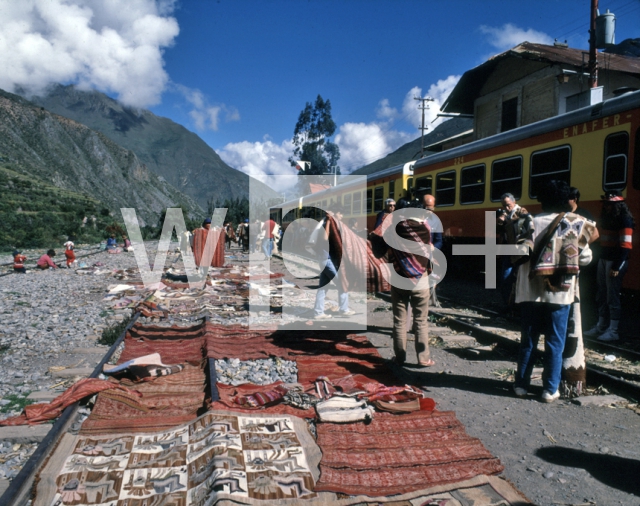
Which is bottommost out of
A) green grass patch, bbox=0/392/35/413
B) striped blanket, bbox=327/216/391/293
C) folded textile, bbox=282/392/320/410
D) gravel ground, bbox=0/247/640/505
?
green grass patch, bbox=0/392/35/413

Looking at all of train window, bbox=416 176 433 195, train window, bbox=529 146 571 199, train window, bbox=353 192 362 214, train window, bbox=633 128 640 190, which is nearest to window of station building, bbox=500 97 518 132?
train window, bbox=353 192 362 214

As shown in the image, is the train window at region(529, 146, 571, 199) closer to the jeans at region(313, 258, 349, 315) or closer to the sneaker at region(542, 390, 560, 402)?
the jeans at region(313, 258, 349, 315)

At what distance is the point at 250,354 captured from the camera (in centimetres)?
610

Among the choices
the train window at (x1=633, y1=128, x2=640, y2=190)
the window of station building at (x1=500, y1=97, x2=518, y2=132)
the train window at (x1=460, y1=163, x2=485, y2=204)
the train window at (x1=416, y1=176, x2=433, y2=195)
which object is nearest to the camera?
the train window at (x1=633, y1=128, x2=640, y2=190)

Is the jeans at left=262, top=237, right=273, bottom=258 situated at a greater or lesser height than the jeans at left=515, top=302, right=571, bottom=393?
greater

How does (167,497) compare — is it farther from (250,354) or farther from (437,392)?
(250,354)

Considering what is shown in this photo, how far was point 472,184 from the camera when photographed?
39.1 ft

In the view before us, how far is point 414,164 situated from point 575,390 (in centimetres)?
1113

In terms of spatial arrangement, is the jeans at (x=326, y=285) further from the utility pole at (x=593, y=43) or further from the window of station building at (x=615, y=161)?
the utility pole at (x=593, y=43)

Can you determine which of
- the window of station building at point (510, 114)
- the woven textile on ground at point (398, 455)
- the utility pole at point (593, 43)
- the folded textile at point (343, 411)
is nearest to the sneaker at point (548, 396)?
the woven textile on ground at point (398, 455)

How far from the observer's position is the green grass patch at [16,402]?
4.44m

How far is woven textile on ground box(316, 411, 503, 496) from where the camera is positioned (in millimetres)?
2979

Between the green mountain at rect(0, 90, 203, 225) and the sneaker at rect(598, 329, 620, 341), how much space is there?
180 feet

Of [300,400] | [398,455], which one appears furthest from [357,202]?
[398,455]
